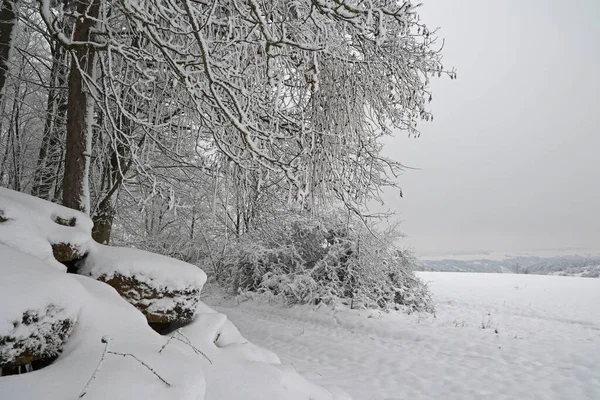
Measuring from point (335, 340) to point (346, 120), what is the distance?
15.7 feet

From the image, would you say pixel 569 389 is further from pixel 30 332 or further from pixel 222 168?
pixel 30 332

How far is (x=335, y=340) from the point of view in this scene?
695 centimetres

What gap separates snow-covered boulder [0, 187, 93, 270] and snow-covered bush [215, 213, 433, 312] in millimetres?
5975

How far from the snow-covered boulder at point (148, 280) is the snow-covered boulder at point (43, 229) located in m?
0.16

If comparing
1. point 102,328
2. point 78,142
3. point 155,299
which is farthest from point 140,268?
point 78,142

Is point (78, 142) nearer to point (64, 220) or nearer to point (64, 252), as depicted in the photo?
point (64, 220)

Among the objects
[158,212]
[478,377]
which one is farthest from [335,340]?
[158,212]

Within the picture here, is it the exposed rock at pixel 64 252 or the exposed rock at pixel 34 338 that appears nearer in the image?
the exposed rock at pixel 34 338

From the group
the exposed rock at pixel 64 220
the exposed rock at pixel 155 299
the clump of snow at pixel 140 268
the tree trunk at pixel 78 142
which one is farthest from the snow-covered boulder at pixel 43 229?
the tree trunk at pixel 78 142

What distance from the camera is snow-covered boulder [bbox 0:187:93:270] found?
7.29ft

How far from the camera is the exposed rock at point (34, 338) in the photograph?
1566 millimetres

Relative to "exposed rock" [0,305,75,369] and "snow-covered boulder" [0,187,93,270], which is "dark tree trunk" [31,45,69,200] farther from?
"exposed rock" [0,305,75,369]

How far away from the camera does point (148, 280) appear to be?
9.29 ft

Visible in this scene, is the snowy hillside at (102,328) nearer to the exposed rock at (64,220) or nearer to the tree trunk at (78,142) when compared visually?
the exposed rock at (64,220)
